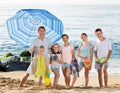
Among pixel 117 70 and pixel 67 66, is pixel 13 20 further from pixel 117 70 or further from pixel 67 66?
pixel 117 70

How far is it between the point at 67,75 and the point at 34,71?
0.73 m

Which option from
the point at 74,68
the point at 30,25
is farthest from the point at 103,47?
the point at 30,25

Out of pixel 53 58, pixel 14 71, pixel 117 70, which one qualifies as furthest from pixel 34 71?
pixel 117 70

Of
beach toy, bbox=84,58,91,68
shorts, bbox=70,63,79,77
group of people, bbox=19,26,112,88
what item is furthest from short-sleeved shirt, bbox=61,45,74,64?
beach toy, bbox=84,58,91,68

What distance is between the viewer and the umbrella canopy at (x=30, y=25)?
9984 mm

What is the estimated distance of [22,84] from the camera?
9.83m

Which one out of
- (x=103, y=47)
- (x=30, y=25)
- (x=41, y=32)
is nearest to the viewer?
(x=41, y=32)

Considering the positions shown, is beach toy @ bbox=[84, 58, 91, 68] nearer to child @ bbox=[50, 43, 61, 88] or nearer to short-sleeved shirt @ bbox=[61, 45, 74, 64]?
short-sleeved shirt @ bbox=[61, 45, 74, 64]

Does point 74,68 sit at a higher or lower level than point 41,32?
lower

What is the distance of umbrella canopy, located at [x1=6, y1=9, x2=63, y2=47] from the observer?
9.98 m

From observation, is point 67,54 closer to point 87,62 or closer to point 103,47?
point 87,62

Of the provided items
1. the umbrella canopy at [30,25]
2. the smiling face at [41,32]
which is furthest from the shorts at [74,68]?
the smiling face at [41,32]

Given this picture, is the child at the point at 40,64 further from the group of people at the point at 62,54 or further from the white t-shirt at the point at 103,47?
the white t-shirt at the point at 103,47

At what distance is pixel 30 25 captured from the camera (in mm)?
10188
